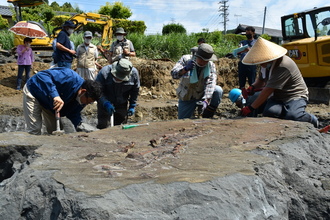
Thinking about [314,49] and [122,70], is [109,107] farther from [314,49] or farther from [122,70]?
[314,49]

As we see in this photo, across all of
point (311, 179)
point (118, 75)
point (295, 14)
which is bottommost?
point (311, 179)

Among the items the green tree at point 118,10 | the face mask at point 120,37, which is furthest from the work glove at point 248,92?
the green tree at point 118,10

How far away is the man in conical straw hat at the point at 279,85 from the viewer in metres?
4.01

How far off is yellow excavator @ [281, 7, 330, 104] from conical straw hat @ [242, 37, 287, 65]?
4.82 meters

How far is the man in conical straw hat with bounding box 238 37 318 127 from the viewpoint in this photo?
13.2ft

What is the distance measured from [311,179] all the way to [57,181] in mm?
1842

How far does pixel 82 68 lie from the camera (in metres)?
8.12

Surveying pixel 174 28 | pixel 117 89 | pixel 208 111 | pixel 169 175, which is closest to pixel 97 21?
pixel 117 89

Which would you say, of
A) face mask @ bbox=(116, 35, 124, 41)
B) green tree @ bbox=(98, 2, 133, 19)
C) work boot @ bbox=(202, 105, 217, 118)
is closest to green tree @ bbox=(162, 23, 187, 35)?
green tree @ bbox=(98, 2, 133, 19)

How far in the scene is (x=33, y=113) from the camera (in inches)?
167

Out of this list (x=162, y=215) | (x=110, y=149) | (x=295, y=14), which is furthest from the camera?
(x=295, y=14)

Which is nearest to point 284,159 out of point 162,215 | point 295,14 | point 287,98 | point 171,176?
point 171,176

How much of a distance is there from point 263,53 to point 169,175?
7.90 ft

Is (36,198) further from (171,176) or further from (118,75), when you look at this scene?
(118,75)
